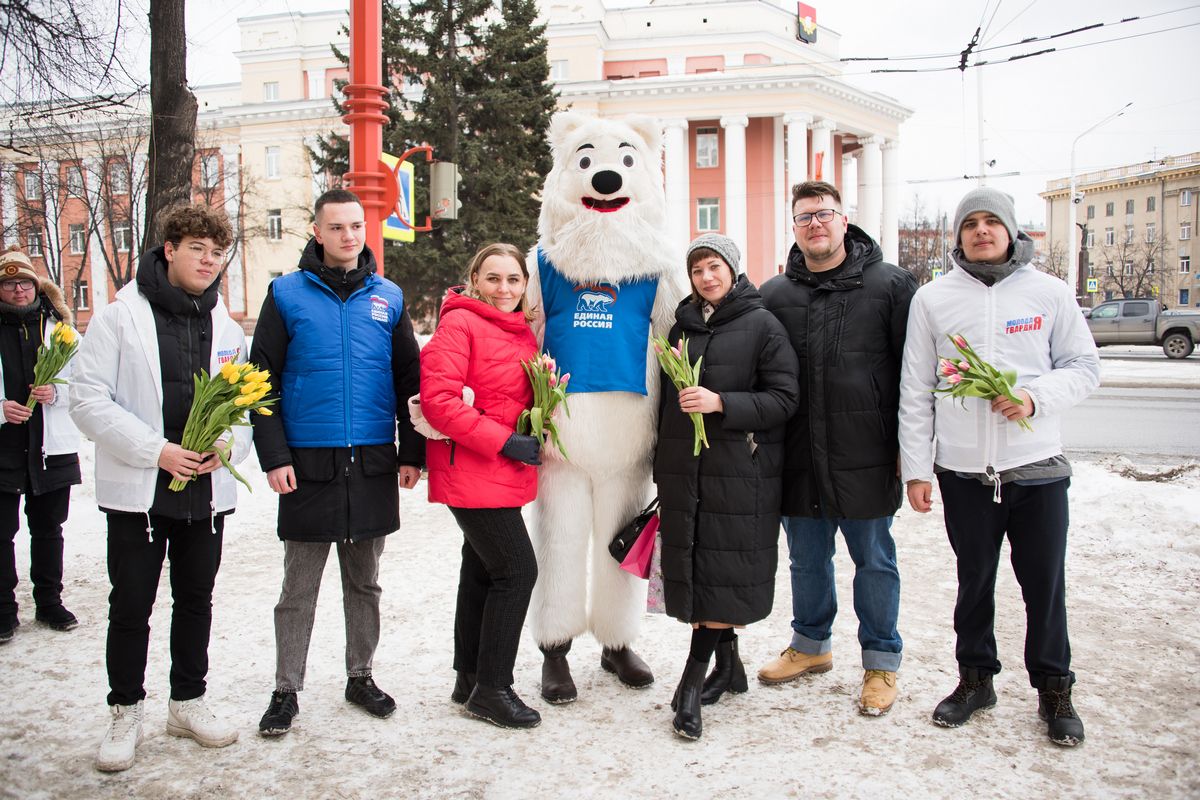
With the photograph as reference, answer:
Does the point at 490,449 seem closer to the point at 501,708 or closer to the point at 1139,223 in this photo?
the point at 501,708

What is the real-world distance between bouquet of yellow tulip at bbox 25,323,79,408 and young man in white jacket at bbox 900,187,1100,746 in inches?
168

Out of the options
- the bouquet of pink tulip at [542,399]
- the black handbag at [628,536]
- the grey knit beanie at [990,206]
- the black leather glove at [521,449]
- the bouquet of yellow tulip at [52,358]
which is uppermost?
the grey knit beanie at [990,206]

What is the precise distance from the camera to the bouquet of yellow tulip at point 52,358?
449cm

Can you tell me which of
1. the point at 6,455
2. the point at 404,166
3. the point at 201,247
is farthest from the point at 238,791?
the point at 404,166

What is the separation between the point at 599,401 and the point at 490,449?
0.65 m

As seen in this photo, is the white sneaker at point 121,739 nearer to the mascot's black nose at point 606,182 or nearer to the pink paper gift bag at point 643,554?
the pink paper gift bag at point 643,554

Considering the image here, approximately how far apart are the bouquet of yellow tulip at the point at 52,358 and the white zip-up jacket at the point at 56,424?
6 centimetres

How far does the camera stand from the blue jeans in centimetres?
369

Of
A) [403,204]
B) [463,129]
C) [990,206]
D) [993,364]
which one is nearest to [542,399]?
[993,364]

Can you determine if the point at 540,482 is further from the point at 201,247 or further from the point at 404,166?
the point at 404,166

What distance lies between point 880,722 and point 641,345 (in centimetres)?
189

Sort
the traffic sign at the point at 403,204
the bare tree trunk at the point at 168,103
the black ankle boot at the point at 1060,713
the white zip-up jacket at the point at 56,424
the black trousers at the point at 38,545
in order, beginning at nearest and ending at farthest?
the black ankle boot at the point at 1060,713 < the black trousers at the point at 38,545 < the white zip-up jacket at the point at 56,424 < the bare tree trunk at the point at 168,103 < the traffic sign at the point at 403,204

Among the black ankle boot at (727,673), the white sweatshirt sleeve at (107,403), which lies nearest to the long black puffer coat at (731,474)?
the black ankle boot at (727,673)

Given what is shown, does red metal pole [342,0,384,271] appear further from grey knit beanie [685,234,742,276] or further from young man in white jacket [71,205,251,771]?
grey knit beanie [685,234,742,276]
